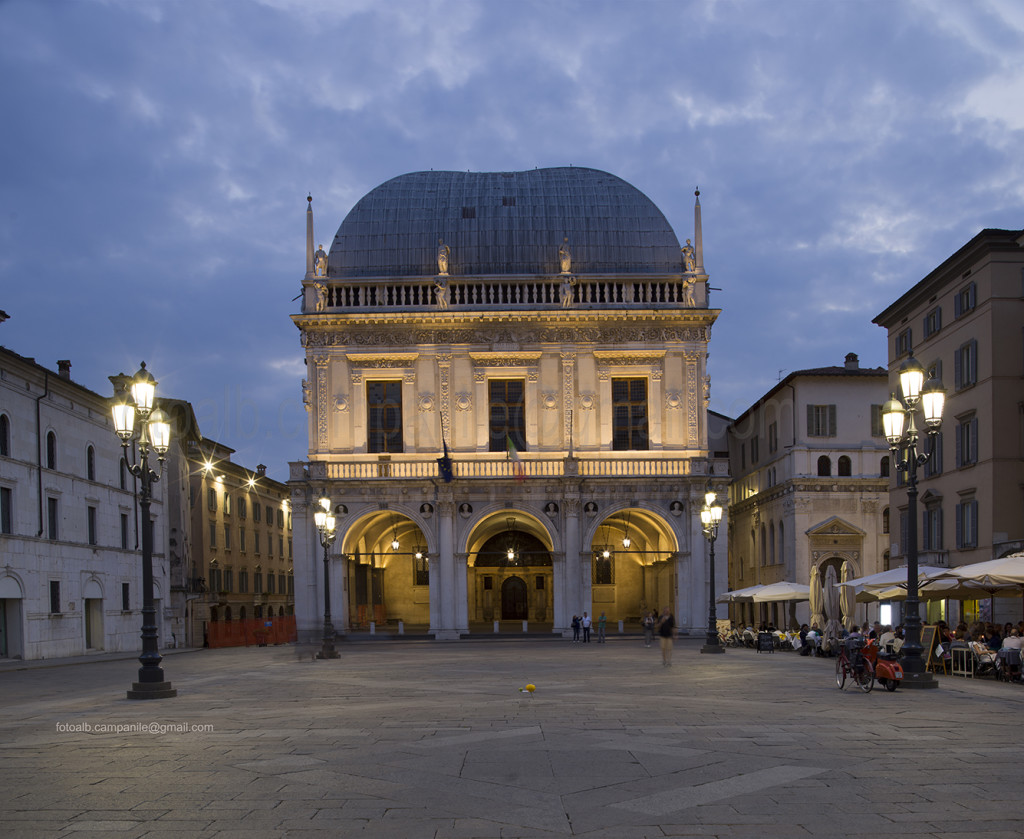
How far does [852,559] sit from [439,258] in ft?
90.6

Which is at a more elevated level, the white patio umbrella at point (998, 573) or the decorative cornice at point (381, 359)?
the decorative cornice at point (381, 359)

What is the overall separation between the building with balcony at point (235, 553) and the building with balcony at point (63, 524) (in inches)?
197

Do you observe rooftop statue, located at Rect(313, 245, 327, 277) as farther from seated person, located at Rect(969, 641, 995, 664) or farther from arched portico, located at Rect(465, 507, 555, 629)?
seated person, located at Rect(969, 641, 995, 664)

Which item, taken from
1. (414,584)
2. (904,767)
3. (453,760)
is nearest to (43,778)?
(453,760)

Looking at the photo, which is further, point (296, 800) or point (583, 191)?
point (583, 191)

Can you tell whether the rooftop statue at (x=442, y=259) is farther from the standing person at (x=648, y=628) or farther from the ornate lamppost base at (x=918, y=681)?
the ornate lamppost base at (x=918, y=681)

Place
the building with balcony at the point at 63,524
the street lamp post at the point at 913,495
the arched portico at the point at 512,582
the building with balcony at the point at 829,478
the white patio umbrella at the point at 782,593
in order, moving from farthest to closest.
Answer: the arched portico at the point at 512,582
the building with balcony at the point at 829,478
the white patio umbrella at the point at 782,593
the building with balcony at the point at 63,524
the street lamp post at the point at 913,495

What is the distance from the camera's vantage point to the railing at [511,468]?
53.0 m

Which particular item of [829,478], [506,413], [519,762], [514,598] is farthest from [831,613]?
[514,598]

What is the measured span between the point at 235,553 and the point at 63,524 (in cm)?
2534

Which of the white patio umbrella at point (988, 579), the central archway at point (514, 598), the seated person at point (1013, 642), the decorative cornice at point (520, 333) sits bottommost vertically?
the central archway at point (514, 598)

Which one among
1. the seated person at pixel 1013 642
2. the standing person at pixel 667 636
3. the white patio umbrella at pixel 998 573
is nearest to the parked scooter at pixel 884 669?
the seated person at pixel 1013 642

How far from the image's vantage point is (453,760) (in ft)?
42.0

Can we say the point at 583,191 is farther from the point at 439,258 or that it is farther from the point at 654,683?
the point at 654,683
